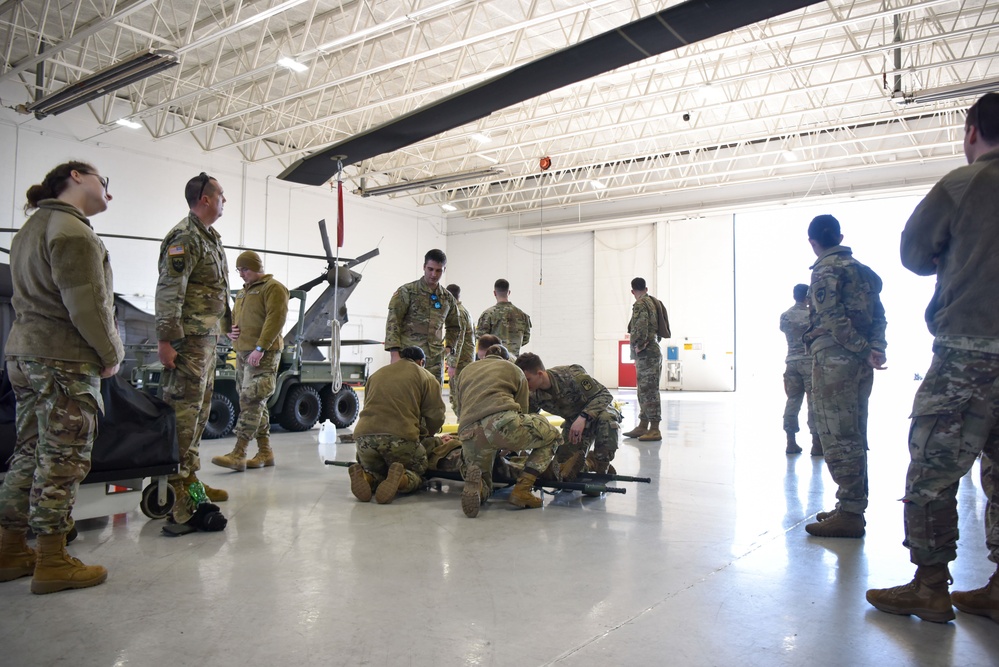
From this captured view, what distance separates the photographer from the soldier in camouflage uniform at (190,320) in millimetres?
3189

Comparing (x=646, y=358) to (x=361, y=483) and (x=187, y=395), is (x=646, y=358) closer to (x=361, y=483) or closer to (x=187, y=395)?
(x=361, y=483)

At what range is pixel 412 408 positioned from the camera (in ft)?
13.5

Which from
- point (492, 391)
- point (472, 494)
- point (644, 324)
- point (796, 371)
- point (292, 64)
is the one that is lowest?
point (472, 494)

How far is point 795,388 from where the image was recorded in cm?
639

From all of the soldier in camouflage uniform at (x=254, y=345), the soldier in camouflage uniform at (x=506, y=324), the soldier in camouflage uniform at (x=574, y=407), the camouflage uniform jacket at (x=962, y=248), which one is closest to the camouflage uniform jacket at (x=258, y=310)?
the soldier in camouflage uniform at (x=254, y=345)

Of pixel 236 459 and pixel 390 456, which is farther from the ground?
pixel 390 456

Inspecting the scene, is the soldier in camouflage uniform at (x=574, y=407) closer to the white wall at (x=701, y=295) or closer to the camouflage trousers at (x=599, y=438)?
the camouflage trousers at (x=599, y=438)

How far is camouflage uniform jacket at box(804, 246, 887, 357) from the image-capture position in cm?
330

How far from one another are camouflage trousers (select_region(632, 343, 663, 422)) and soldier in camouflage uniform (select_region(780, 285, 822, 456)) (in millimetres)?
1267

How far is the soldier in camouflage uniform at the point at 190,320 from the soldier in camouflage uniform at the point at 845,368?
2932 millimetres

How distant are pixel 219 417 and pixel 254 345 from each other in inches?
91.5

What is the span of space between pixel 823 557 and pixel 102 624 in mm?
2689

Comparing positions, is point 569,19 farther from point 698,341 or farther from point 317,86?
A: point 698,341

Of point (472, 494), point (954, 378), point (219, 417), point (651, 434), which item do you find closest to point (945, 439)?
point (954, 378)
